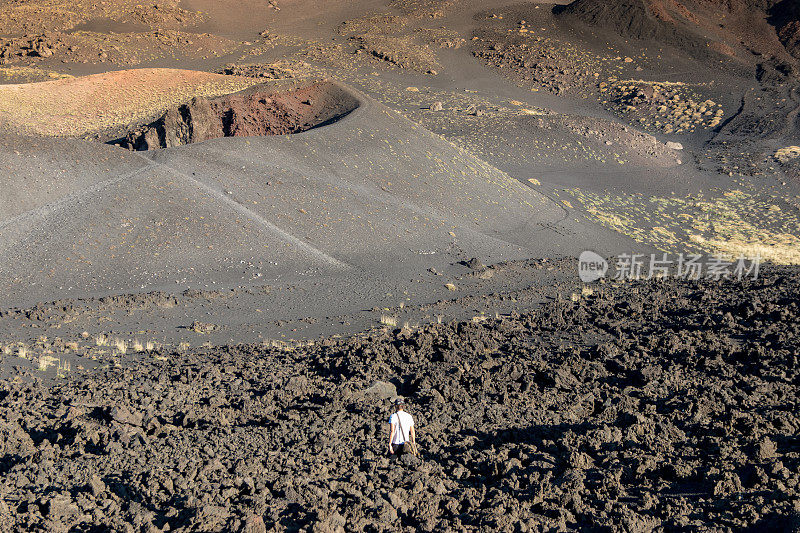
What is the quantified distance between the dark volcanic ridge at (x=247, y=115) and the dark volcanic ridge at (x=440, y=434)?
623 inches

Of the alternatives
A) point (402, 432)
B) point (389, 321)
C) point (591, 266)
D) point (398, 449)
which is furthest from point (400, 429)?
point (591, 266)

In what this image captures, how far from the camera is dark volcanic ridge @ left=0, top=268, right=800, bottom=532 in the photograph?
6.44 m

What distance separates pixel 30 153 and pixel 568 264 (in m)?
16.8

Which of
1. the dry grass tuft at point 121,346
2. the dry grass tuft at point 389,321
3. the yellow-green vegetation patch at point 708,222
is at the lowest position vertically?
the yellow-green vegetation patch at point 708,222

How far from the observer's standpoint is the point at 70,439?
8789mm

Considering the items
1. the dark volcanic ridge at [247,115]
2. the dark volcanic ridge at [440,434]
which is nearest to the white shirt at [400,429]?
the dark volcanic ridge at [440,434]

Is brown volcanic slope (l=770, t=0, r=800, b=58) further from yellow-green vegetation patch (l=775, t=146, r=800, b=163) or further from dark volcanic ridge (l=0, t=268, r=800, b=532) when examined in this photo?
dark volcanic ridge (l=0, t=268, r=800, b=532)

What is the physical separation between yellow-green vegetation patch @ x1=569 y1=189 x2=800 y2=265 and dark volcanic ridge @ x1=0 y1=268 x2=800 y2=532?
12513 mm

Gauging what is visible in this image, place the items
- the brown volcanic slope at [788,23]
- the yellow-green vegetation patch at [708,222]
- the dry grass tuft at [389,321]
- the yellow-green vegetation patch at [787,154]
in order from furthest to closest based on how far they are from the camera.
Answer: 1. the brown volcanic slope at [788,23]
2. the yellow-green vegetation patch at [787,154]
3. the yellow-green vegetation patch at [708,222]
4. the dry grass tuft at [389,321]

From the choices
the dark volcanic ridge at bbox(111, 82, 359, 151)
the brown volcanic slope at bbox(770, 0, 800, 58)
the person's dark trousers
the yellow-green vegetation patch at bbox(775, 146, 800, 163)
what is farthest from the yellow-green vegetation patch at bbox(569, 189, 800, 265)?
the brown volcanic slope at bbox(770, 0, 800, 58)

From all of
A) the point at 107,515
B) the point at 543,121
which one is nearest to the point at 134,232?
the point at 107,515

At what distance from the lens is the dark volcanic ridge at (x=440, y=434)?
6.44 meters

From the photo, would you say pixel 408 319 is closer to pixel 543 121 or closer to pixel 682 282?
pixel 682 282

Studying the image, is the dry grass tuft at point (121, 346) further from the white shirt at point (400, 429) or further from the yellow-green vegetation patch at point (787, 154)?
the yellow-green vegetation patch at point (787, 154)
